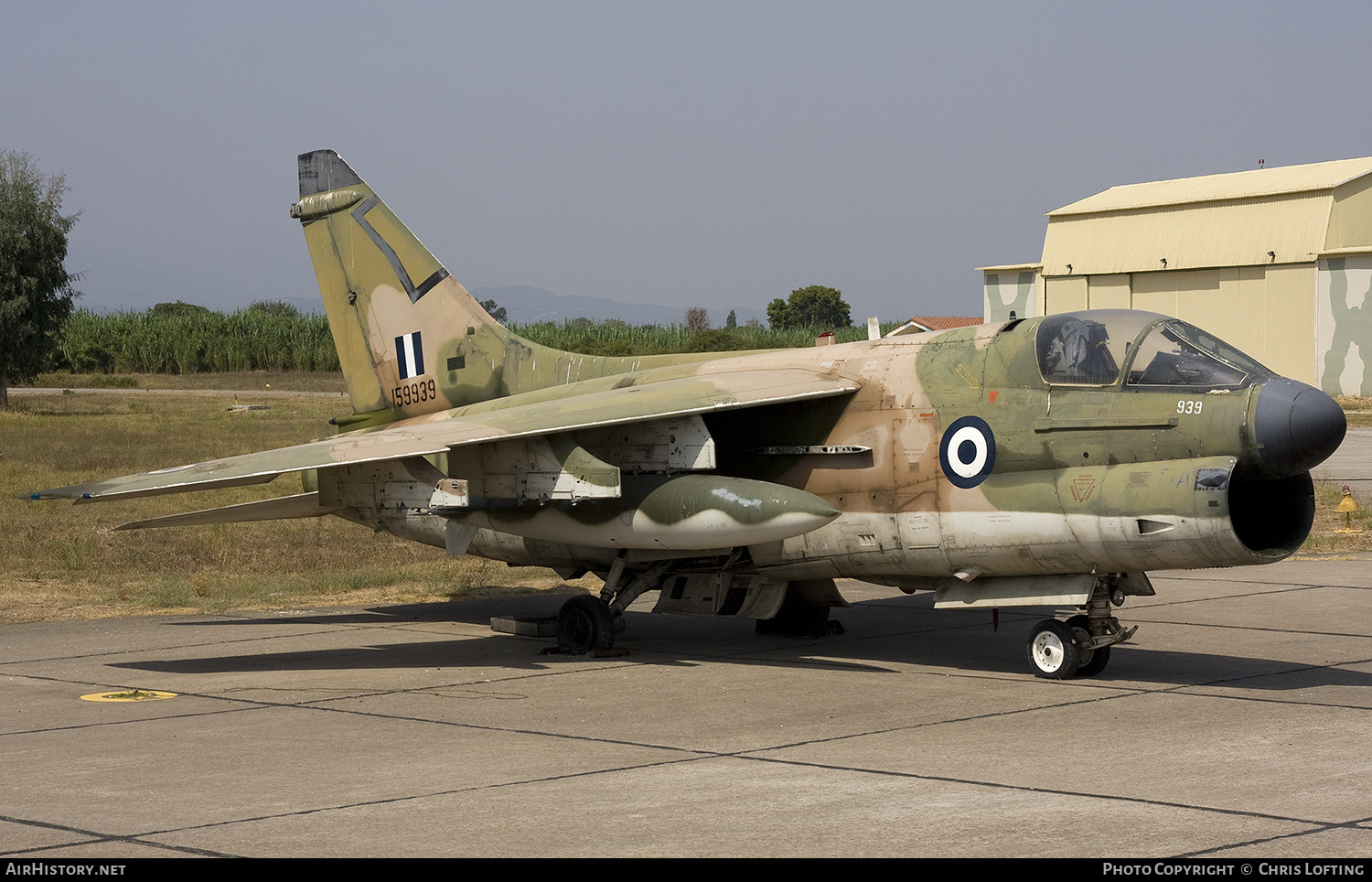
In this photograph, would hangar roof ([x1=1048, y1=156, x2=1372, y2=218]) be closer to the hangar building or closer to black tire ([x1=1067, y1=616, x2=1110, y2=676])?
the hangar building

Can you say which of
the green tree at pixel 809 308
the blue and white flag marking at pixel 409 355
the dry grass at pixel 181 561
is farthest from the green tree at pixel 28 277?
the green tree at pixel 809 308

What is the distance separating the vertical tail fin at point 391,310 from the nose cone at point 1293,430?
26.4ft

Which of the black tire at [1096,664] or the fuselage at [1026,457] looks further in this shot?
the black tire at [1096,664]

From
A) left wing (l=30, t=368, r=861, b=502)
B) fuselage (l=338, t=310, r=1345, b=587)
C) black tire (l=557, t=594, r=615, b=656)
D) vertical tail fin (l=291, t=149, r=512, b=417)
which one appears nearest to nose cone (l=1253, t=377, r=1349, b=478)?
fuselage (l=338, t=310, r=1345, b=587)

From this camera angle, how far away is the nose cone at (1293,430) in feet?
33.4

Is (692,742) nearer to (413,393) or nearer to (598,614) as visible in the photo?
(598,614)

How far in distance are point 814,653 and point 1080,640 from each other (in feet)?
8.92

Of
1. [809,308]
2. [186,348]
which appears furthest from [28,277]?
[809,308]

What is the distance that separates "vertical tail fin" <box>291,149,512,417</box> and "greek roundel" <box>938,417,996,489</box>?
5.59 m

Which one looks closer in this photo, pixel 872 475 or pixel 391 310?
pixel 872 475

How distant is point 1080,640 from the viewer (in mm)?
11320

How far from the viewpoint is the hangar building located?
160ft

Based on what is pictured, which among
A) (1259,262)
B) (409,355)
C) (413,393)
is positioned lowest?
(413,393)

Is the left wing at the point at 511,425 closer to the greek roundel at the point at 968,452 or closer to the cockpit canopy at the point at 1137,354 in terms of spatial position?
the greek roundel at the point at 968,452
